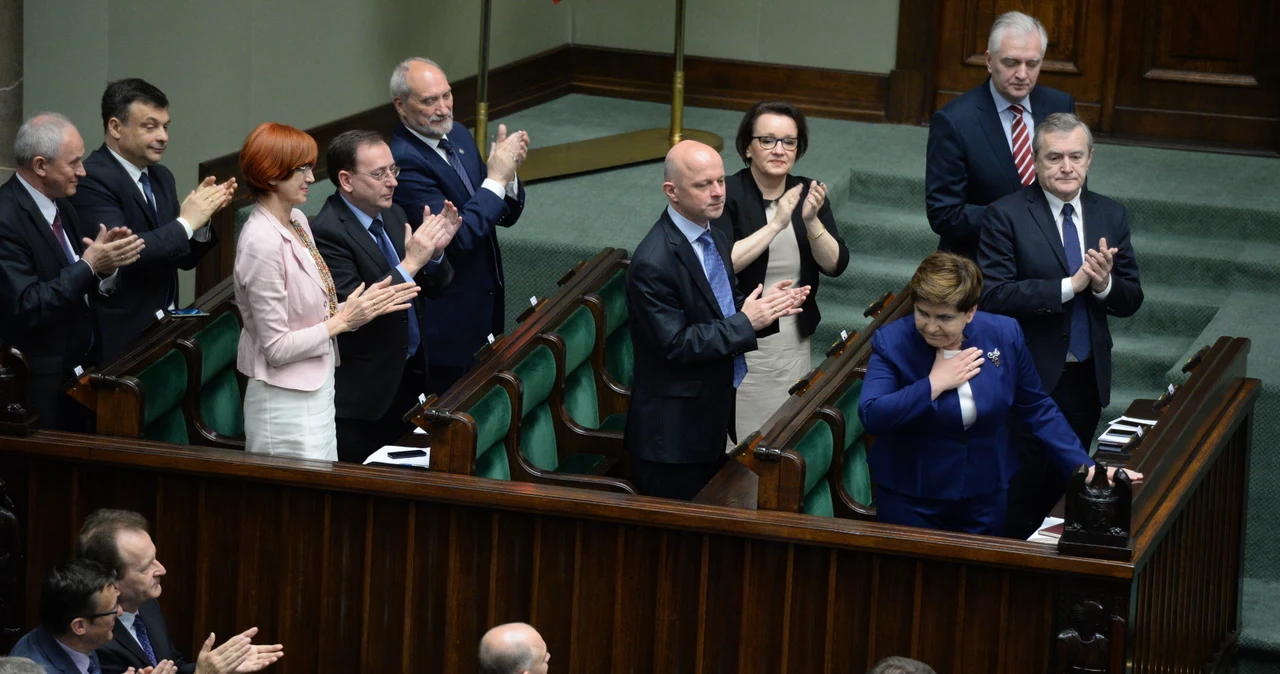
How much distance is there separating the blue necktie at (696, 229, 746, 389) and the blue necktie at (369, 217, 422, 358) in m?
0.77

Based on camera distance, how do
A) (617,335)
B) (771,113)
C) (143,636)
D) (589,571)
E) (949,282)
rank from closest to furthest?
(143,636)
(949,282)
(589,571)
(771,113)
(617,335)

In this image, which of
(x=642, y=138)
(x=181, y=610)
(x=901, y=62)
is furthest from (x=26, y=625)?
(x=901, y=62)

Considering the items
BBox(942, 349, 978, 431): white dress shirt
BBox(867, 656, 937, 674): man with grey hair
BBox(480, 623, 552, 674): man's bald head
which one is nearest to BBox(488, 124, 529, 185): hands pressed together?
BBox(942, 349, 978, 431): white dress shirt

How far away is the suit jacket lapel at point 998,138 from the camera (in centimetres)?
532

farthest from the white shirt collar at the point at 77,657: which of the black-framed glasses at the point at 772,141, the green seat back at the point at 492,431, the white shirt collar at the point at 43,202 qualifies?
the black-framed glasses at the point at 772,141

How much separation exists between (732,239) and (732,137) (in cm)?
305

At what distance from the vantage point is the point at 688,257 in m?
4.62

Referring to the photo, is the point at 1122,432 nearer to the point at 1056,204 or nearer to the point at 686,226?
the point at 1056,204

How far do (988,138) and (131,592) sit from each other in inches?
107

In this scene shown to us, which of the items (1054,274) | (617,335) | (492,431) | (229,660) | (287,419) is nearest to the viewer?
(229,660)

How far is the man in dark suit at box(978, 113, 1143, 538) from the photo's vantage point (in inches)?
190

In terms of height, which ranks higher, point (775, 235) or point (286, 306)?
point (775, 235)

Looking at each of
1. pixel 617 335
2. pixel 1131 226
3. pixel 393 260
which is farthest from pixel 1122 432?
pixel 1131 226

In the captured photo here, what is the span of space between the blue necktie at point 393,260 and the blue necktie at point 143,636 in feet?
3.71
